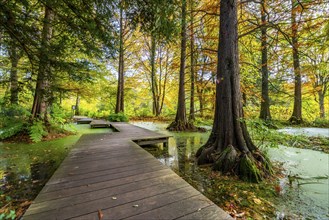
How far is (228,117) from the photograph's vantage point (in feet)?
10.9

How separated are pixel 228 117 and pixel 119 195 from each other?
Answer: 2.54 metres

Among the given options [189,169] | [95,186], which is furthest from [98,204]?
[189,169]

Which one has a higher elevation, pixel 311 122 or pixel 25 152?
pixel 311 122

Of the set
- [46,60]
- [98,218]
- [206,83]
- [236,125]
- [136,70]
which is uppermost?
[136,70]

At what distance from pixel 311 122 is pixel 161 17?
973 cm

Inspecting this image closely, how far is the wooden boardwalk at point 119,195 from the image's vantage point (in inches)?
53.7

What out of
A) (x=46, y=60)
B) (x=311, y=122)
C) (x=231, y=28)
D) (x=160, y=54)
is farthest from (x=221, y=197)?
(x=160, y=54)

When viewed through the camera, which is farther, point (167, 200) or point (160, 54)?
point (160, 54)

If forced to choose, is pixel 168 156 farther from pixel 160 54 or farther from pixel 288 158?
pixel 160 54

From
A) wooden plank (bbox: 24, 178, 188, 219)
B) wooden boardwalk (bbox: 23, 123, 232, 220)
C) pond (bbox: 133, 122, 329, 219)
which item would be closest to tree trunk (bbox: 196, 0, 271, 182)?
pond (bbox: 133, 122, 329, 219)

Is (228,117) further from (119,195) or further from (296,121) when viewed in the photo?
(296,121)

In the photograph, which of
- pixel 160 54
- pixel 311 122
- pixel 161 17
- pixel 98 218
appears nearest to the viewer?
pixel 98 218

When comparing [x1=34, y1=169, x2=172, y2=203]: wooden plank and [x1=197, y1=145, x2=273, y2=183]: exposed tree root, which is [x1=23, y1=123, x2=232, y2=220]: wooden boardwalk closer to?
[x1=34, y1=169, x2=172, y2=203]: wooden plank

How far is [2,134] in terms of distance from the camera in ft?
15.8
